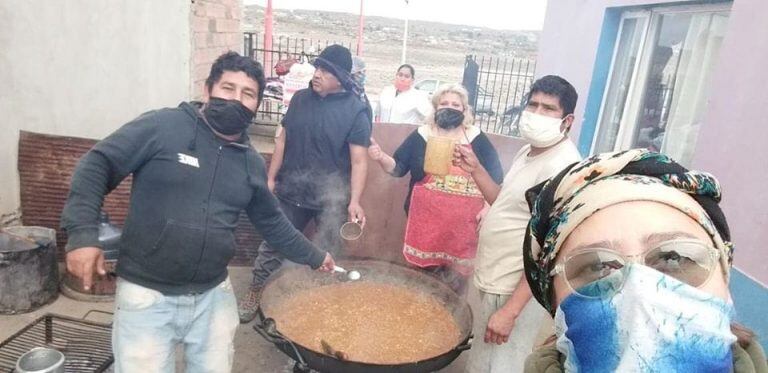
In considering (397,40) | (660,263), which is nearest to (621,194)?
(660,263)

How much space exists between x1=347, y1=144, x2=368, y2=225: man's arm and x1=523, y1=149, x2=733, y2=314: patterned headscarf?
9.39 feet

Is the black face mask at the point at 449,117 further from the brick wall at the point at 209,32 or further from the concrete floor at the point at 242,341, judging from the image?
the brick wall at the point at 209,32

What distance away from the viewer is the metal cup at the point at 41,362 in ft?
8.11

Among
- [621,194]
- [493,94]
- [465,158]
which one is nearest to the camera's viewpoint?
[621,194]

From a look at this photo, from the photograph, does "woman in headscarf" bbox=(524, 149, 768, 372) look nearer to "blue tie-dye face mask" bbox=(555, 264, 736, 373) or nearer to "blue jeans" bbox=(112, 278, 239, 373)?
"blue tie-dye face mask" bbox=(555, 264, 736, 373)

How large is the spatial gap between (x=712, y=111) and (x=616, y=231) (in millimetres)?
3235

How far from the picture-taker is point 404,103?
6672mm

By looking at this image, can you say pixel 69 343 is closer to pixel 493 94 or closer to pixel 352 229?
pixel 352 229

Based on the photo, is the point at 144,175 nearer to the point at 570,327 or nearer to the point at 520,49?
the point at 570,327

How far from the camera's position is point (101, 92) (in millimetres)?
5035

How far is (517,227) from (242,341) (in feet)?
8.38

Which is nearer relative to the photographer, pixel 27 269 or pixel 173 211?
pixel 173 211

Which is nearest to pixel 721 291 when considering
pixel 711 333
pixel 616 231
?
pixel 711 333

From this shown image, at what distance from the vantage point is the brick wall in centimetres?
580
